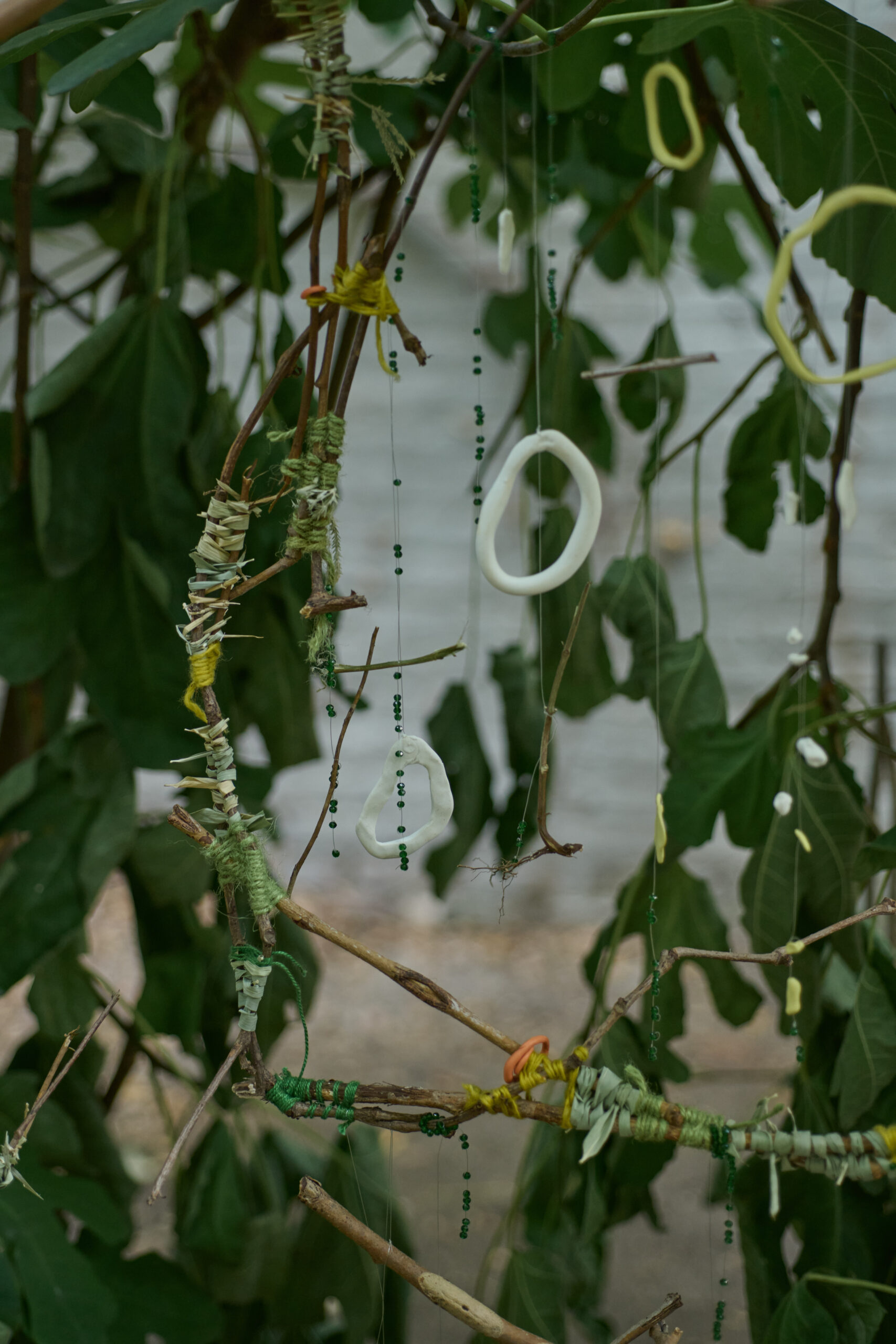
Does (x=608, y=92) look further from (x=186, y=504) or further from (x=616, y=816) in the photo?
(x=616, y=816)

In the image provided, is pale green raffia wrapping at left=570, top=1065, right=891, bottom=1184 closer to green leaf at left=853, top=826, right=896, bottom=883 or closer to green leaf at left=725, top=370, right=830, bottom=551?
green leaf at left=853, top=826, right=896, bottom=883

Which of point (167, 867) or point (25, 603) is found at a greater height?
point (25, 603)

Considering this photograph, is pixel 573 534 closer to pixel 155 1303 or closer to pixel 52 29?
pixel 52 29

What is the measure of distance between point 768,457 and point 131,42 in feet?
1.18

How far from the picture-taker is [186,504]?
50cm

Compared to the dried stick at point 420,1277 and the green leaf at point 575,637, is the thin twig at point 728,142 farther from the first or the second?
the dried stick at point 420,1277

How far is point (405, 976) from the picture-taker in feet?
0.98

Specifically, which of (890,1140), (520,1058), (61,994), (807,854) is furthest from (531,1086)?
(61,994)

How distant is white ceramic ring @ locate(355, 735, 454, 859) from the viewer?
11.9 inches

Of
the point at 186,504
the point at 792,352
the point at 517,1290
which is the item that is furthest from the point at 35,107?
the point at 517,1290

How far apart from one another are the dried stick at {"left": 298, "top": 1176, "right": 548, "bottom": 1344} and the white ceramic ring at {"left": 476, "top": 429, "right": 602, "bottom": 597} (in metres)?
0.17

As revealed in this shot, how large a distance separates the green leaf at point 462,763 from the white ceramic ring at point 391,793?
11.1 inches

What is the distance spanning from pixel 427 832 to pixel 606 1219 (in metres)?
0.33

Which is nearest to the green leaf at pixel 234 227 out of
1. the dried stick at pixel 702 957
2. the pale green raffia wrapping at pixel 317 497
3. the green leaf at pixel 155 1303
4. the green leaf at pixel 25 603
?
the green leaf at pixel 25 603
